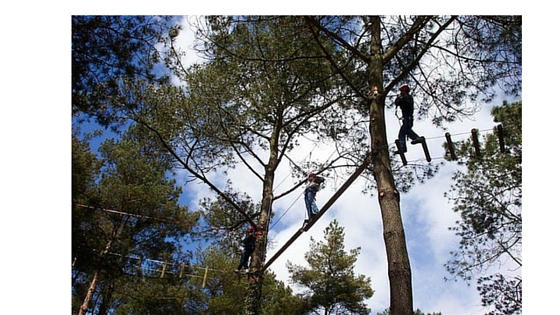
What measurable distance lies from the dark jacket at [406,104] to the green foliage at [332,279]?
A: 655cm

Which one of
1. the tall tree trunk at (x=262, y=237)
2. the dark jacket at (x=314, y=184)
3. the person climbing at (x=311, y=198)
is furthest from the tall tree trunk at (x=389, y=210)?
the tall tree trunk at (x=262, y=237)

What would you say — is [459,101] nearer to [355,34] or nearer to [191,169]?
[355,34]

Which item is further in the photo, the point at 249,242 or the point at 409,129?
the point at 249,242

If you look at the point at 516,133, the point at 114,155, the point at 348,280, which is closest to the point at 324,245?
the point at 348,280

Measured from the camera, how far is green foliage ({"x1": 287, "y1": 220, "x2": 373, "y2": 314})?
32.4 ft

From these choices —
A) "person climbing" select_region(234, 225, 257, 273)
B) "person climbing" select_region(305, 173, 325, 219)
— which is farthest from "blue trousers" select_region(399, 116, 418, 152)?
"person climbing" select_region(234, 225, 257, 273)

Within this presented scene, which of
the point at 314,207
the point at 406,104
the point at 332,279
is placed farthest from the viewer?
the point at 332,279

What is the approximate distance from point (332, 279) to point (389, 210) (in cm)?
766

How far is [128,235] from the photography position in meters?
7.45

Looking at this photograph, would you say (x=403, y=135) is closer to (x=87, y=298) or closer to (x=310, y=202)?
(x=310, y=202)

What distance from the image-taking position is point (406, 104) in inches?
163

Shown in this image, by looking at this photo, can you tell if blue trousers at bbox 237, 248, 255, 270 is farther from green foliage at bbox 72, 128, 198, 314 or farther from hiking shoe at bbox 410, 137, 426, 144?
hiking shoe at bbox 410, 137, 426, 144

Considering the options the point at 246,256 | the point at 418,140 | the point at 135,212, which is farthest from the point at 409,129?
the point at 135,212

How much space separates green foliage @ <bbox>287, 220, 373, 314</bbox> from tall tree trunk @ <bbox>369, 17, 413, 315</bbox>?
22.8 feet
